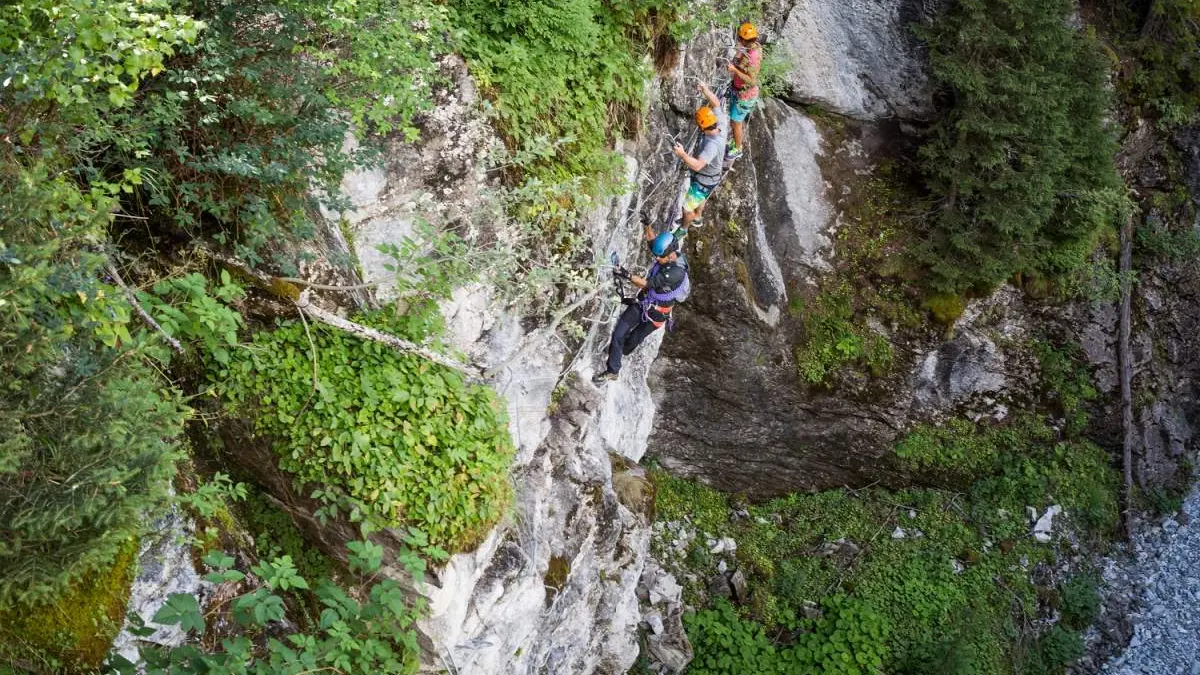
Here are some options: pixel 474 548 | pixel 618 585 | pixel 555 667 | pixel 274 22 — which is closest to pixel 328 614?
pixel 474 548

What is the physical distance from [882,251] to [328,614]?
36.3 feet

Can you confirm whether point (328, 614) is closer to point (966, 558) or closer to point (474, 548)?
point (474, 548)

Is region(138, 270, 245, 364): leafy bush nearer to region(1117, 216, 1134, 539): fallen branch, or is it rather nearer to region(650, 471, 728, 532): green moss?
region(650, 471, 728, 532): green moss

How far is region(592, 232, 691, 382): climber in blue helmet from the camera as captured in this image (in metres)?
8.61

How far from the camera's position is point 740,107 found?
9.99 metres

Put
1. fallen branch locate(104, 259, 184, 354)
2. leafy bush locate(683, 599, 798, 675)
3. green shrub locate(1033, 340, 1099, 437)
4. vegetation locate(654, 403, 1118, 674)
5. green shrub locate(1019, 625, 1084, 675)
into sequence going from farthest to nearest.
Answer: green shrub locate(1033, 340, 1099, 437) < green shrub locate(1019, 625, 1084, 675) < vegetation locate(654, 403, 1118, 674) < leafy bush locate(683, 599, 798, 675) < fallen branch locate(104, 259, 184, 354)

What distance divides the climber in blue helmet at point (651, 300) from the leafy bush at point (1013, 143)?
4.96m

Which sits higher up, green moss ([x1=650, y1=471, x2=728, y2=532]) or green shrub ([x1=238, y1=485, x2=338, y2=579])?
green shrub ([x1=238, y1=485, x2=338, y2=579])

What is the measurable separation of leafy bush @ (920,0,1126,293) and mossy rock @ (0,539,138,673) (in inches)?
442

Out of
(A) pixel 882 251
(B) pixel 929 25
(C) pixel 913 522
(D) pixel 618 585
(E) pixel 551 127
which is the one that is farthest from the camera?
(C) pixel 913 522

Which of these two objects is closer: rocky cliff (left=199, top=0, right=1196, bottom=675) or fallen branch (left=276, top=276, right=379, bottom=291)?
fallen branch (left=276, top=276, right=379, bottom=291)

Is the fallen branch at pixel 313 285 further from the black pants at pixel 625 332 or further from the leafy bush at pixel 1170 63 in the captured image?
the leafy bush at pixel 1170 63

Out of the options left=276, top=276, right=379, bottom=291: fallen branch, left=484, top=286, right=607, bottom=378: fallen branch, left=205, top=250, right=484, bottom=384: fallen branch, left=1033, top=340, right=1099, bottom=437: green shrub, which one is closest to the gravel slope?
left=1033, top=340, right=1099, bottom=437: green shrub

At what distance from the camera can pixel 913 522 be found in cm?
1400
